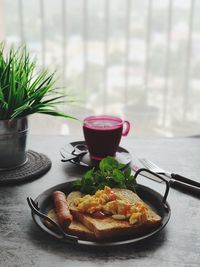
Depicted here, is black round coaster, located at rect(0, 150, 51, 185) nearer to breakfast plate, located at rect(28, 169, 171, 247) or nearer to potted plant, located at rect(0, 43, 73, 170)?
potted plant, located at rect(0, 43, 73, 170)

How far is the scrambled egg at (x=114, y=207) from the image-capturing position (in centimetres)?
94

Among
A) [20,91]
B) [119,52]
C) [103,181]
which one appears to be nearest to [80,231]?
[103,181]

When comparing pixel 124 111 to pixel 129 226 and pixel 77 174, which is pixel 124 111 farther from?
pixel 129 226

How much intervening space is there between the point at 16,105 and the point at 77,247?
1.72 feet

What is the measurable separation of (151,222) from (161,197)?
15 centimetres

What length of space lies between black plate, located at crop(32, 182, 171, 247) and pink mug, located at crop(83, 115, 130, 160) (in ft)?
0.76

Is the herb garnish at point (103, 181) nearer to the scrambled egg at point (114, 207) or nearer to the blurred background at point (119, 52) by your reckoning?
the scrambled egg at point (114, 207)

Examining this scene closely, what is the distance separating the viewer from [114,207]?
0.97m

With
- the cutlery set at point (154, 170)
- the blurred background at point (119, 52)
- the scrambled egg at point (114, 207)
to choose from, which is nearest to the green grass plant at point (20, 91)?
the cutlery set at point (154, 170)

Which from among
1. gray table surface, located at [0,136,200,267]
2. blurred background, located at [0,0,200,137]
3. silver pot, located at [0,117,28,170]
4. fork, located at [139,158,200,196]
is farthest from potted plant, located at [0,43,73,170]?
blurred background, located at [0,0,200,137]

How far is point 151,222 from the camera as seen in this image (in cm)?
94

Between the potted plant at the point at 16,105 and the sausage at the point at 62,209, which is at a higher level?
the potted plant at the point at 16,105

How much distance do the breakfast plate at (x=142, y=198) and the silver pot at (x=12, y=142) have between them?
23 centimetres

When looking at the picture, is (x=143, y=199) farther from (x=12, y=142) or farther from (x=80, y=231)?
(x=12, y=142)
